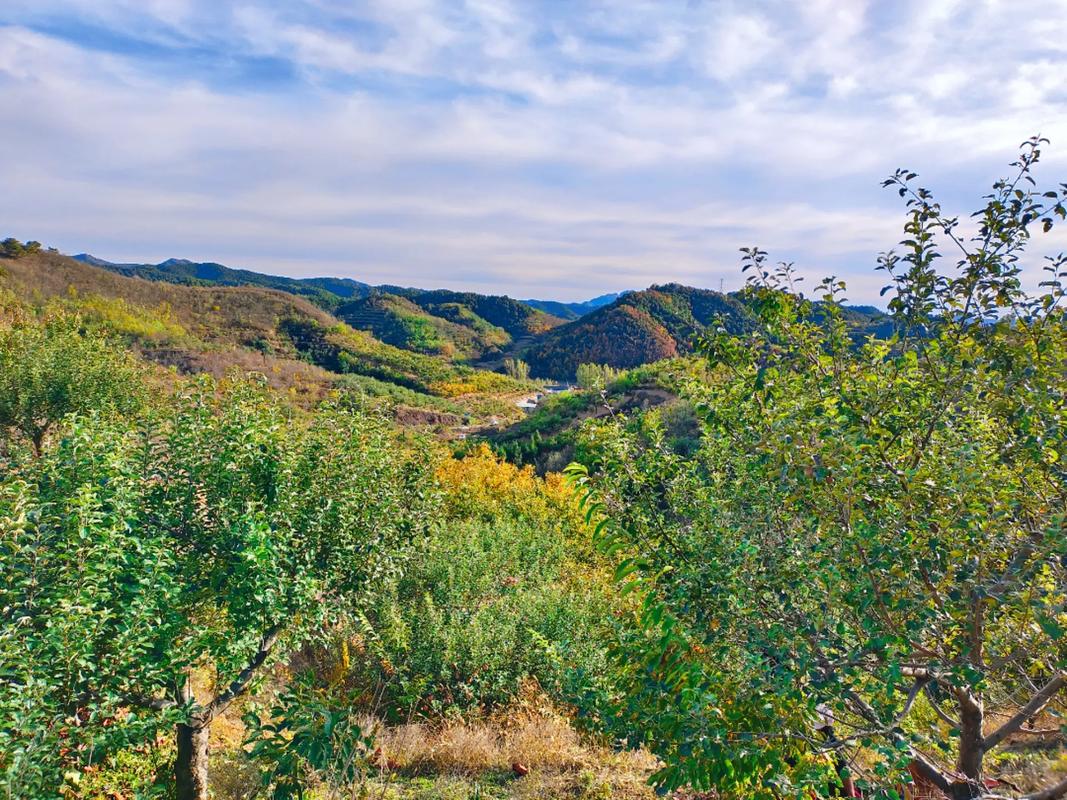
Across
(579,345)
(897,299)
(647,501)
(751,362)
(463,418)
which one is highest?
(579,345)

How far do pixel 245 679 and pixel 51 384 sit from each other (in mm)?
16043

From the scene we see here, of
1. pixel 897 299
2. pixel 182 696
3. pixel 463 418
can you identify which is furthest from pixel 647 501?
pixel 463 418

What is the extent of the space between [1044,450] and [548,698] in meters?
7.77

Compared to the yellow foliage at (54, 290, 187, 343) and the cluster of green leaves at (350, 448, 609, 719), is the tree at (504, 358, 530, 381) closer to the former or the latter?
the yellow foliage at (54, 290, 187, 343)

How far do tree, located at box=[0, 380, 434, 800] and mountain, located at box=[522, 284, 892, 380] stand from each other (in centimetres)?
9881

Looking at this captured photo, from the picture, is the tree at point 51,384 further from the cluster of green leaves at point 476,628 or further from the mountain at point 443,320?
the mountain at point 443,320

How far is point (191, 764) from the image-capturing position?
6.62 m

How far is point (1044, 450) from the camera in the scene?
117 inches

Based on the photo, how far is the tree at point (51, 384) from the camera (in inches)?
678

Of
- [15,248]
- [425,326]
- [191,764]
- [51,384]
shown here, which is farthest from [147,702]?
[425,326]

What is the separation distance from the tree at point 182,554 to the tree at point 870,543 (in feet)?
13.8

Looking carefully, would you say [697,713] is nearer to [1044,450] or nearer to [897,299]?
[1044,450]

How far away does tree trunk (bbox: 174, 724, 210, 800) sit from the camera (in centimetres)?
653

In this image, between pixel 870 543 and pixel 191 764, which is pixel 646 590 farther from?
pixel 191 764
